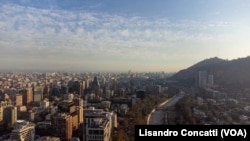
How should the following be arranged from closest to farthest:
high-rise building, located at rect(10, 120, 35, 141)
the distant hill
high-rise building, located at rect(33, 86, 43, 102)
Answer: high-rise building, located at rect(10, 120, 35, 141) → high-rise building, located at rect(33, 86, 43, 102) → the distant hill

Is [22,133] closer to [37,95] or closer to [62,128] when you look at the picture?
[62,128]

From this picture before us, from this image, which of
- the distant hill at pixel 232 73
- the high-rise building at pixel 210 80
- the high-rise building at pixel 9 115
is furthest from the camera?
the high-rise building at pixel 210 80

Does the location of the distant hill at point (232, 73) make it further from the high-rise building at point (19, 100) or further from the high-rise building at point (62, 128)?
the high-rise building at point (62, 128)

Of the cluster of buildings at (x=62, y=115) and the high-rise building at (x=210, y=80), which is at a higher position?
the high-rise building at (x=210, y=80)

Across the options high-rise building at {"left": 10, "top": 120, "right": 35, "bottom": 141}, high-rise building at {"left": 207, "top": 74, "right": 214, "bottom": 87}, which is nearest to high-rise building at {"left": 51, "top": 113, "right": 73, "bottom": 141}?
high-rise building at {"left": 10, "top": 120, "right": 35, "bottom": 141}

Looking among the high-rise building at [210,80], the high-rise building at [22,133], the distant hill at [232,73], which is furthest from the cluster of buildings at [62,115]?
the distant hill at [232,73]

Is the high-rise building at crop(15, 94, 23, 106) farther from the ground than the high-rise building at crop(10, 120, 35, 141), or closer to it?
farther from the ground

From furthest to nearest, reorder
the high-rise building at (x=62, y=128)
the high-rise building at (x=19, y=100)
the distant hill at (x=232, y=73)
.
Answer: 1. the distant hill at (x=232, y=73)
2. the high-rise building at (x=19, y=100)
3. the high-rise building at (x=62, y=128)

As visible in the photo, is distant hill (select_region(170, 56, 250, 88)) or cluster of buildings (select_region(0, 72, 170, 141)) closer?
cluster of buildings (select_region(0, 72, 170, 141))

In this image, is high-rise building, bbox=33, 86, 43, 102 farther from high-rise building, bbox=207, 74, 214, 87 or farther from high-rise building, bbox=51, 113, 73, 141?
high-rise building, bbox=207, 74, 214, 87

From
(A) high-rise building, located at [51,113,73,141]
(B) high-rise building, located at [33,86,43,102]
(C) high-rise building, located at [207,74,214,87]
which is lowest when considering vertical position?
(A) high-rise building, located at [51,113,73,141]

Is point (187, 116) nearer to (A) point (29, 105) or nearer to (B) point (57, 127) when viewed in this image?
(B) point (57, 127)

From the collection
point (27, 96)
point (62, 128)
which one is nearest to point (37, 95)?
point (27, 96)
